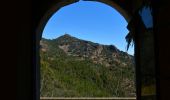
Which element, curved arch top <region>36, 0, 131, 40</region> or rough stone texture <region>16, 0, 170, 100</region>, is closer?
rough stone texture <region>16, 0, 170, 100</region>

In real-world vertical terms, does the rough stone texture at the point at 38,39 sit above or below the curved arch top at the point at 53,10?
below

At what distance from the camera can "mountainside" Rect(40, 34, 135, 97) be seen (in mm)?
18766

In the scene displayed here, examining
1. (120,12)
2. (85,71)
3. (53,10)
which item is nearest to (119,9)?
(120,12)

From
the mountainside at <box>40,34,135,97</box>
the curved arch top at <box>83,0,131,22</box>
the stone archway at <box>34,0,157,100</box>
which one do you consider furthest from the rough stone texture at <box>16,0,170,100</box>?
the mountainside at <box>40,34,135,97</box>

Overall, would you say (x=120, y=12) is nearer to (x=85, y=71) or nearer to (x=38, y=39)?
(x=38, y=39)

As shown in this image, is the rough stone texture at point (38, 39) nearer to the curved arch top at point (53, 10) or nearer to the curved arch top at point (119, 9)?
the curved arch top at point (53, 10)

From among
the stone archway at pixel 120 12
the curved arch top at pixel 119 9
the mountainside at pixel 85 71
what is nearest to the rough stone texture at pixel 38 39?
the stone archway at pixel 120 12

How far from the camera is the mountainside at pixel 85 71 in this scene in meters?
18.8

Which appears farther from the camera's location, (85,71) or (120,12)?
(85,71)

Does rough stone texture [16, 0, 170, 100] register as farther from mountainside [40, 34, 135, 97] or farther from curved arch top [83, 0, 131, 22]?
mountainside [40, 34, 135, 97]

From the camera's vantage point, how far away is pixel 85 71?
20.6 metres

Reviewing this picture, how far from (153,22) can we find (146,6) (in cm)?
28

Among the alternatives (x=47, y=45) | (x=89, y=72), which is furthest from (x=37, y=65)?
(x=47, y=45)

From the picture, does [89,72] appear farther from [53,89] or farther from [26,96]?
[26,96]
